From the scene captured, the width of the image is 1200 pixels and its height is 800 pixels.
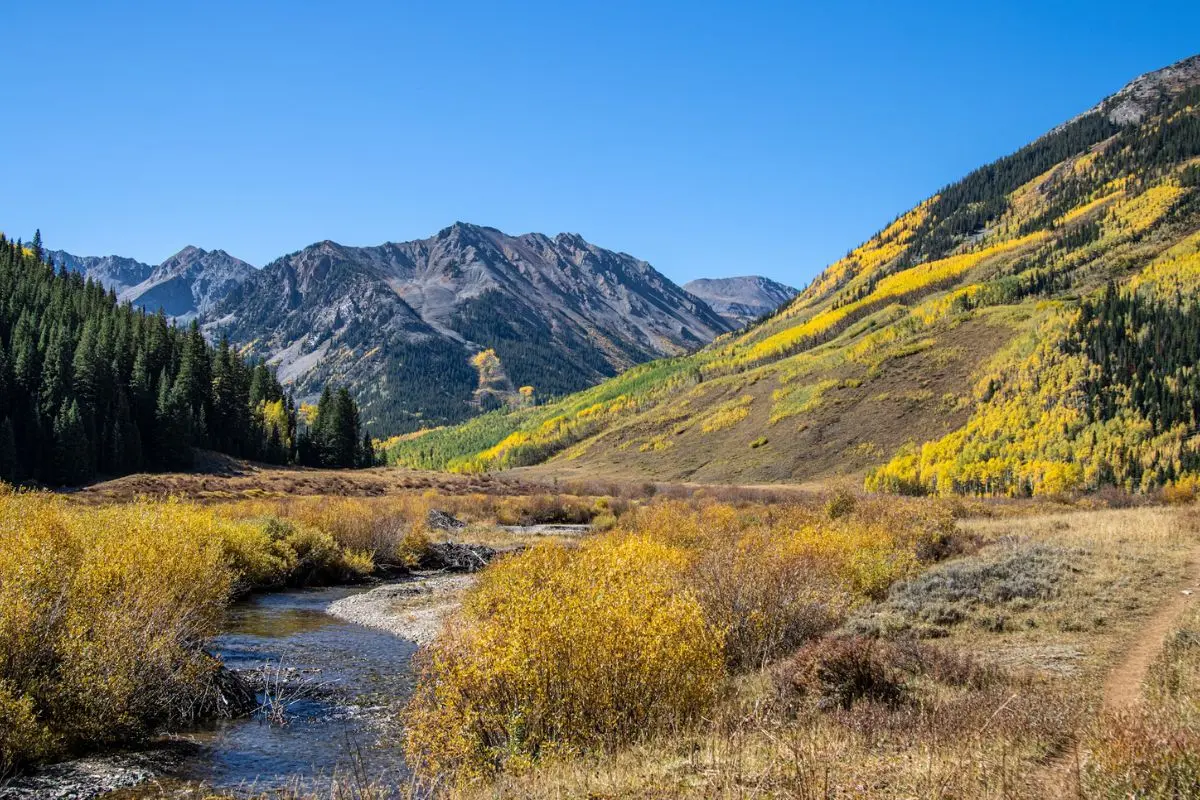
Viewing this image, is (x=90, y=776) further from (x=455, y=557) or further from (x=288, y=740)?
(x=455, y=557)

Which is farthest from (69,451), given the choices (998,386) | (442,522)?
(998,386)

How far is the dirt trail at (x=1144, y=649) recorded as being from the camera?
11406 millimetres

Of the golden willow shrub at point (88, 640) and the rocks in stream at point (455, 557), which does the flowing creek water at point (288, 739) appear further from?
the rocks in stream at point (455, 557)

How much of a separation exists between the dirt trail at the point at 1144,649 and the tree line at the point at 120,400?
81.4 metres

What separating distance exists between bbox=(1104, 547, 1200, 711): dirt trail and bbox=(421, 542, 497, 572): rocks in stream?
33052 mm

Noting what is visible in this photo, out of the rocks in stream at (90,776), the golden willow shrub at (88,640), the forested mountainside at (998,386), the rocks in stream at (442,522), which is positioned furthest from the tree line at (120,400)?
the rocks in stream at (90,776)

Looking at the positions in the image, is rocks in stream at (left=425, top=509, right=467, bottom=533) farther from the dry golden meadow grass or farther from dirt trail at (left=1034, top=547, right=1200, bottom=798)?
dirt trail at (left=1034, top=547, right=1200, bottom=798)

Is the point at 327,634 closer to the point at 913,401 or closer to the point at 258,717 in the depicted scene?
the point at 258,717

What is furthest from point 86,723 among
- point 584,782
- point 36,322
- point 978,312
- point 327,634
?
point 978,312

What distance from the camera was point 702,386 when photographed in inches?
7141

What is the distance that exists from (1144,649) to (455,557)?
3722cm

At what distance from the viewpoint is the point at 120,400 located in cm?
7850

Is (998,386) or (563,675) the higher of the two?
(998,386)

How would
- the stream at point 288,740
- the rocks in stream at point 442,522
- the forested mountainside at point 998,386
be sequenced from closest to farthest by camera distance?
1. the stream at point 288,740
2. the rocks in stream at point 442,522
3. the forested mountainside at point 998,386
